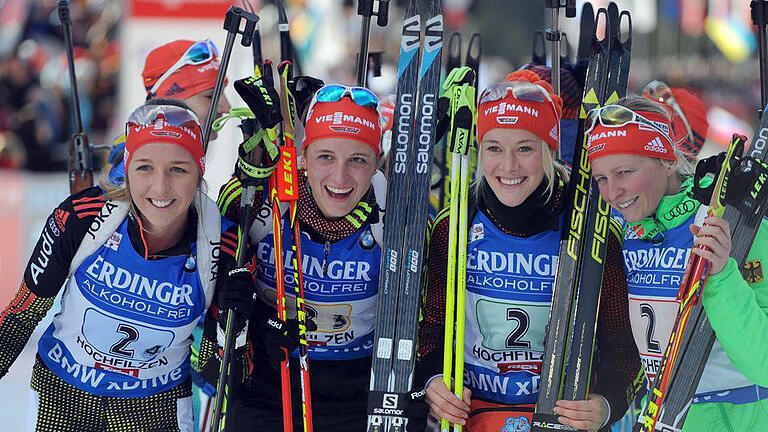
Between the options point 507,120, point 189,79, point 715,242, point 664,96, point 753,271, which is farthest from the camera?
point 664,96

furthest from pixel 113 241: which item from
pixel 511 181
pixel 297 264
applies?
pixel 511 181

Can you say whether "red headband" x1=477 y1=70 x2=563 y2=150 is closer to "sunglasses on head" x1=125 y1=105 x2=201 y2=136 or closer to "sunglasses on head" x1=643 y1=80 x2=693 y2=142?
"sunglasses on head" x1=125 y1=105 x2=201 y2=136

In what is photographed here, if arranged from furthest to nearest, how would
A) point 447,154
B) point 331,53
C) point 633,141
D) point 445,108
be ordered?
point 331,53, point 447,154, point 445,108, point 633,141

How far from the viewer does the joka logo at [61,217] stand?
3057 mm

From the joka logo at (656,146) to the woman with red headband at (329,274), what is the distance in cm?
91

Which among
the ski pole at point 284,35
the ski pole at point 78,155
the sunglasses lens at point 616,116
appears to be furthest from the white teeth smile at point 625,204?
the ski pole at point 78,155

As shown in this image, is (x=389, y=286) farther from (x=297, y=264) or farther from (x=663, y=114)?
(x=663, y=114)

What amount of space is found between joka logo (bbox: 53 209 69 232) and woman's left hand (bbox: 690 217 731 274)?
1.94 meters

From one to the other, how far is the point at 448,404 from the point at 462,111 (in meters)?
0.99

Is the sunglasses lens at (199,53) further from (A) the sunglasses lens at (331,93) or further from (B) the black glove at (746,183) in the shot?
(B) the black glove at (746,183)

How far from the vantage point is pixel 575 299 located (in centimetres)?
312

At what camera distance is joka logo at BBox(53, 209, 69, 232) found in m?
3.06

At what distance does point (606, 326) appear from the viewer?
3.21 meters

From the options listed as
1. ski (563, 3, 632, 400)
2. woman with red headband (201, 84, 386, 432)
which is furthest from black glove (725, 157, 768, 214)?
woman with red headband (201, 84, 386, 432)
